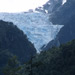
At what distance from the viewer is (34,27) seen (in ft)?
375

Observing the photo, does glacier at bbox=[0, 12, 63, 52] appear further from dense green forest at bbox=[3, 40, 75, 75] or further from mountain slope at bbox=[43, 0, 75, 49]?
dense green forest at bbox=[3, 40, 75, 75]

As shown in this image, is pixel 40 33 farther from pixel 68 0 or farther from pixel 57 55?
pixel 57 55

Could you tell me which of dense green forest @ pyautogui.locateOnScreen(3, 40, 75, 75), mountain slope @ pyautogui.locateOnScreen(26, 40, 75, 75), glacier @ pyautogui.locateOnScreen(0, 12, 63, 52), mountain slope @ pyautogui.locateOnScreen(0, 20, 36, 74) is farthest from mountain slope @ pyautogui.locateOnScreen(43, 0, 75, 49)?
mountain slope @ pyautogui.locateOnScreen(26, 40, 75, 75)

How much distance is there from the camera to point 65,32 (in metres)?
113

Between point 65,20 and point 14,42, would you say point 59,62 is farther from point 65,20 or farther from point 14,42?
point 65,20

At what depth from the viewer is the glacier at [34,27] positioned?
353 feet

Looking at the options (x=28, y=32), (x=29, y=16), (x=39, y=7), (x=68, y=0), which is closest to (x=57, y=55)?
(x=28, y=32)

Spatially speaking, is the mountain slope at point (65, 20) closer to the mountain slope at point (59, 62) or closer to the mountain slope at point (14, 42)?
the mountain slope at point (14, 42)

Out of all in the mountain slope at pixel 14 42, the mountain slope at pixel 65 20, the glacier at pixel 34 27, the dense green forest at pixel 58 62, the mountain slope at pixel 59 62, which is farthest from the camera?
the mountain slope at pixel 65 20

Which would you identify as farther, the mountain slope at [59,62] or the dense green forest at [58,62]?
the mountain slope at [59,62]

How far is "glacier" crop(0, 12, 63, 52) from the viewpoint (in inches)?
4237

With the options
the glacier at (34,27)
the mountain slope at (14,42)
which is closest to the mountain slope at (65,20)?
the glacier at (34,27)

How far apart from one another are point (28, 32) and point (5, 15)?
14.5 m

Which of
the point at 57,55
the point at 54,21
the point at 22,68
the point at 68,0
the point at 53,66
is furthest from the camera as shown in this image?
the point at 54,21
